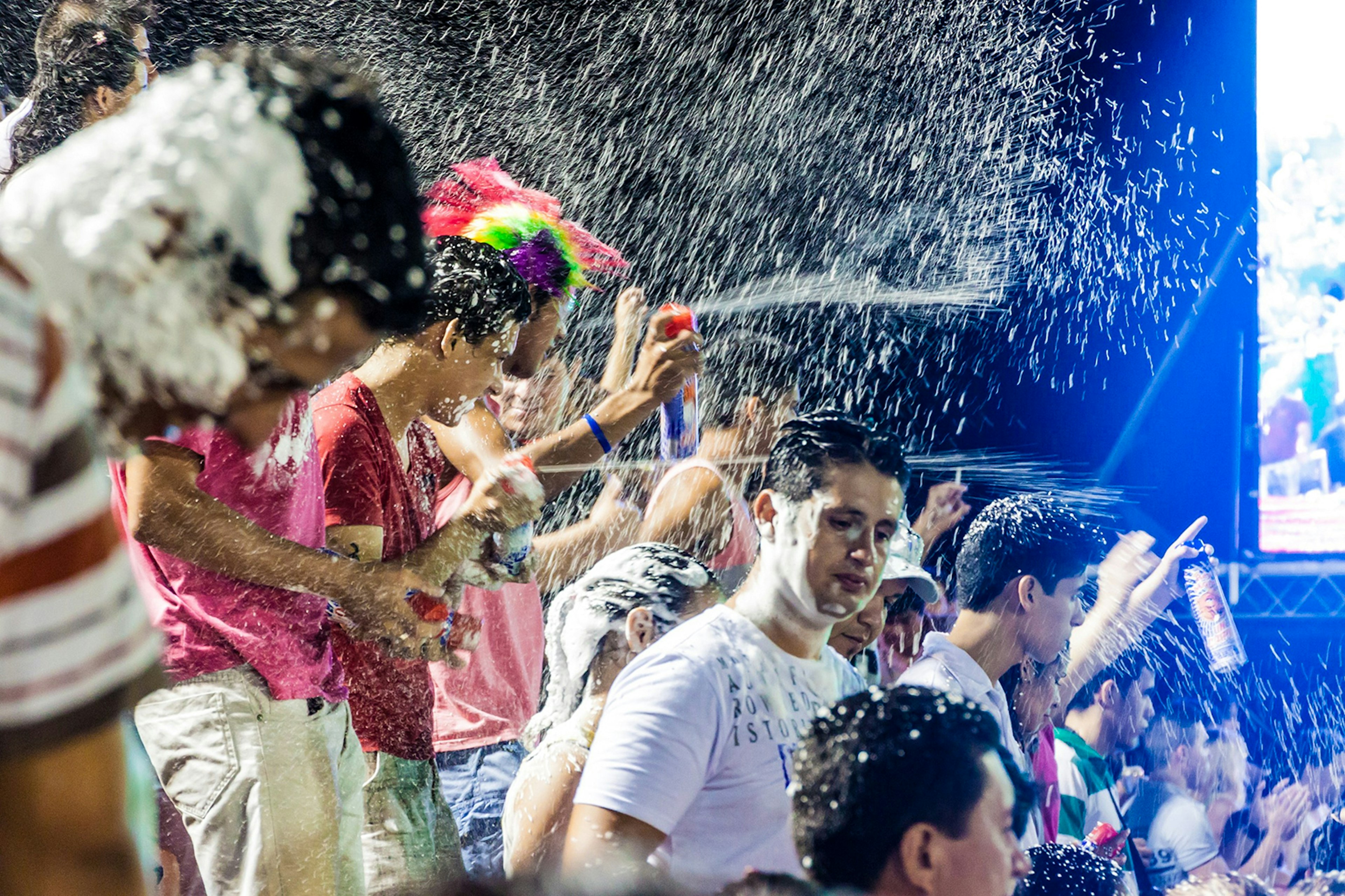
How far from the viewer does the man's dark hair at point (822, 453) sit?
242 centimetres

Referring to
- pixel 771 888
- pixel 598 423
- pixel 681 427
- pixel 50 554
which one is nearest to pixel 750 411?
pixel 681 427

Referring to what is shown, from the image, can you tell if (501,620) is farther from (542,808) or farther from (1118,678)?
(1118,678)

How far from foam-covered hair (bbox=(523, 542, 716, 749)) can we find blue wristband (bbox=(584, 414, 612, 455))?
10.5 inches

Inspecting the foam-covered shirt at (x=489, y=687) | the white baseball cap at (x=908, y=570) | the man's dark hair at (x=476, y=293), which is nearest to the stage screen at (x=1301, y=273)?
the white baseball cap at (x=908, y=570)

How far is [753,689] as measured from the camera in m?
2.16

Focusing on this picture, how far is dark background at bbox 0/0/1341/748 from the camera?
6.54 metres

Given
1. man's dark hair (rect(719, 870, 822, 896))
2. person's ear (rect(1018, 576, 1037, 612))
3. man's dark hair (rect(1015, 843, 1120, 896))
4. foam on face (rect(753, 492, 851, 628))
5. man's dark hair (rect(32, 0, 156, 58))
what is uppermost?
man's dark hair (rect(32, 0, 156, 58))

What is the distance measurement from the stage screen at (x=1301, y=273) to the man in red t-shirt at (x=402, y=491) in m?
4.89

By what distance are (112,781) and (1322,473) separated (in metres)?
A: 6.65

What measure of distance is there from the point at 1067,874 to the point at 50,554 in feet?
5.78

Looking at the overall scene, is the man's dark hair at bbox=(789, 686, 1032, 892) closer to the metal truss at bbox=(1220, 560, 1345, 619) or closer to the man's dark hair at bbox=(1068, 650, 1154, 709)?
the man's dark hair at bbox=(1068, 650, 1154, 709)

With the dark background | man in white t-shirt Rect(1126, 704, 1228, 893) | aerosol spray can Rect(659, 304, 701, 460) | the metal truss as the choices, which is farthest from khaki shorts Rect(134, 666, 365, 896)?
the metal truss

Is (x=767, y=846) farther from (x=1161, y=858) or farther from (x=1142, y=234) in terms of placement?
(x=1142, y=234)

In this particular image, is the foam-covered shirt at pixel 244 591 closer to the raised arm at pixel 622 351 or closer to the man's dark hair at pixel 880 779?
the man's dark hair at pixel 880 779
